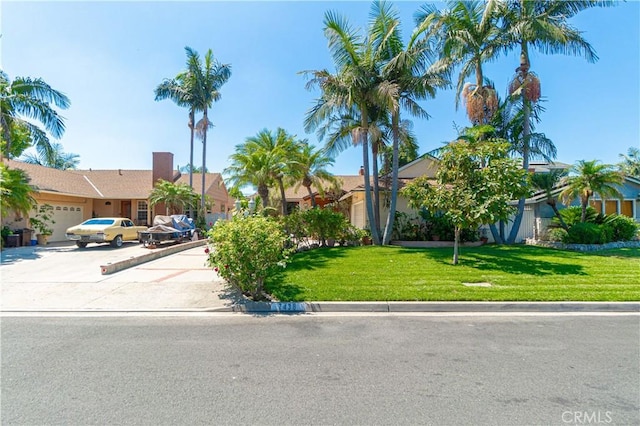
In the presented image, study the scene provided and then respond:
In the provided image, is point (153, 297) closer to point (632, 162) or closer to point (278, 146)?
point (278, 146)

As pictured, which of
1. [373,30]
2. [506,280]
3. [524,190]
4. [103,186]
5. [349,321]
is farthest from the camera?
[103,186]

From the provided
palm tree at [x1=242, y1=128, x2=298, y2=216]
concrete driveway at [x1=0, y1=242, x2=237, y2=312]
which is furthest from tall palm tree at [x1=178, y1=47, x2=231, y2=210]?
concrete driveway at [x1=0, y1=242, x2=237, y2=312]

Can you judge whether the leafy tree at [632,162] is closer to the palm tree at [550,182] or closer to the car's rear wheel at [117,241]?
Result: the palm tree at [550,182]

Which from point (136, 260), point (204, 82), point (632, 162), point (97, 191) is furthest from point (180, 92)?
point (632, 162)

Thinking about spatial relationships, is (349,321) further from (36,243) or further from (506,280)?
(36,243)

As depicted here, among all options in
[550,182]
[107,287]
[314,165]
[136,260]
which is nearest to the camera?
[107,287]

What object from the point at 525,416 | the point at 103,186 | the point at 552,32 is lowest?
the point at 525,416

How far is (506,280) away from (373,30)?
11.3 metres

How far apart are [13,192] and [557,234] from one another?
25674mm

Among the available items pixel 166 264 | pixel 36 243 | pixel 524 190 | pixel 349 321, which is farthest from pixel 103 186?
pixel 524 190

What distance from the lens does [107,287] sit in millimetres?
8438

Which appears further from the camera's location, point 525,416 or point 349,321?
point 349,321

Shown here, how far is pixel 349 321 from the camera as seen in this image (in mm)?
5977

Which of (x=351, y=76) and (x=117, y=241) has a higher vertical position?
(x=351, y=76)
